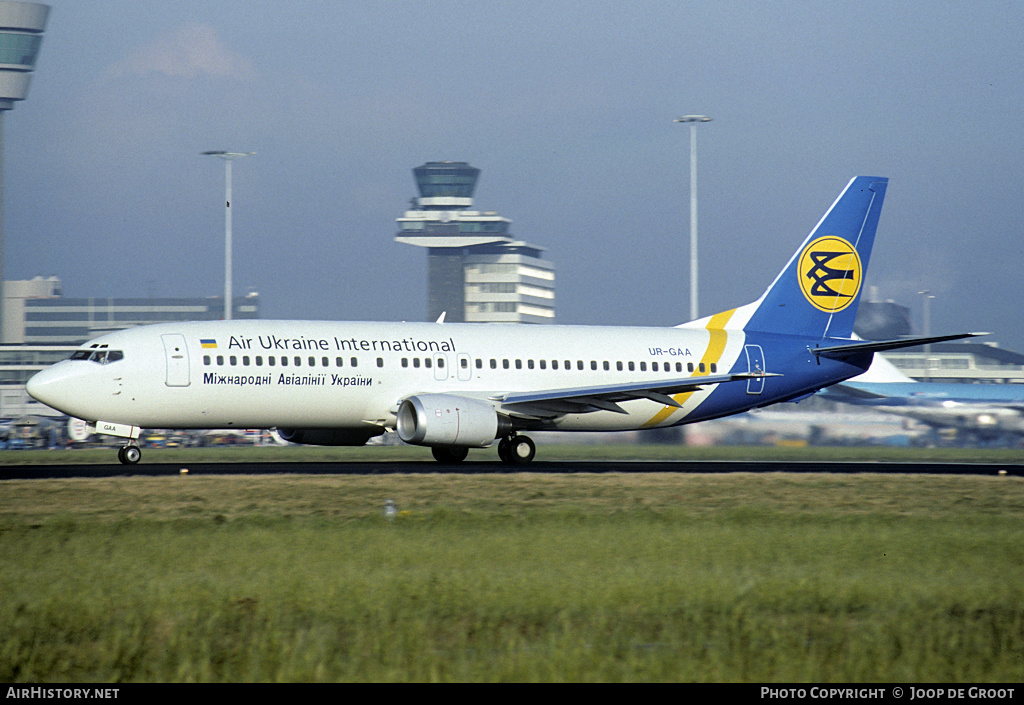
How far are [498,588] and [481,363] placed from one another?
20.1 meters

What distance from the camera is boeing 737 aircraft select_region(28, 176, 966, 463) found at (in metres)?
28.6

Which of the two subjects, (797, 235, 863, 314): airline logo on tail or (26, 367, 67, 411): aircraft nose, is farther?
(797, 235, 863, 314): airline logo on tail

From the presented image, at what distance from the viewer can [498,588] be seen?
12.0 m

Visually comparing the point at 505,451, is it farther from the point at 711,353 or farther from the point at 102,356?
the point at 102,356

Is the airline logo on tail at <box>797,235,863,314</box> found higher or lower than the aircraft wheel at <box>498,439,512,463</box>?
higher

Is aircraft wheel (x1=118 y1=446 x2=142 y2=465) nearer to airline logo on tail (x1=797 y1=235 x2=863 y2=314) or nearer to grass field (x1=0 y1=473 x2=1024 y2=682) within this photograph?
grass field (x1=0 y1=473 x2=1024 y2=682)

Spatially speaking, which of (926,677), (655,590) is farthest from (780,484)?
(926,677)

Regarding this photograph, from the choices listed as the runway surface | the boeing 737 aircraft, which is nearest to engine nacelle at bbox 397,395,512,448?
the boeing 737 aircraft

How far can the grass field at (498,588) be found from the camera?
9117 millimetres

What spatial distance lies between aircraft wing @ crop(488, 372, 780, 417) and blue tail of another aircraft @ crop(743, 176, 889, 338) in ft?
18.6

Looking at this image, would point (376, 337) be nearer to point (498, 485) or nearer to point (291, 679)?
point (498, 485)

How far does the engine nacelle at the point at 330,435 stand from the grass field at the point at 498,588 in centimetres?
980

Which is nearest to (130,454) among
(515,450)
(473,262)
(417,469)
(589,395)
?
(417,469)

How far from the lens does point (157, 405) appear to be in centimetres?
2842
